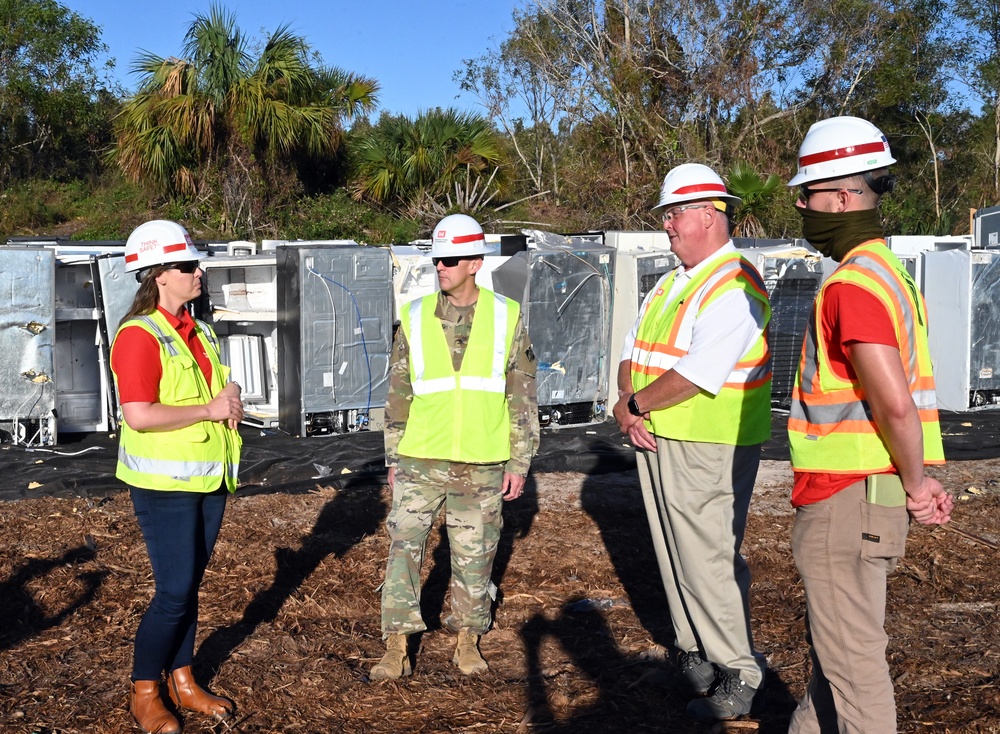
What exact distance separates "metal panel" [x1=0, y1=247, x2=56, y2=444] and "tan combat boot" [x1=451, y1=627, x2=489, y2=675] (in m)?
6.33

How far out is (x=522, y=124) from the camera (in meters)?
29.0

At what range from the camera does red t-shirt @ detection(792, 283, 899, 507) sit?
262cm

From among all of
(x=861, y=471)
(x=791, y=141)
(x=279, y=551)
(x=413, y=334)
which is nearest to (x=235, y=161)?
(x=791, y=141)

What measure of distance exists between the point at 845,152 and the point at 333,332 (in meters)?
7.47

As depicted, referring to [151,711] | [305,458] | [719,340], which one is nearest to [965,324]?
[305,458]

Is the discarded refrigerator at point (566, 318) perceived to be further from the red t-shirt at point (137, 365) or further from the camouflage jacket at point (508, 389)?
the red t-shirt at point (137, 365)

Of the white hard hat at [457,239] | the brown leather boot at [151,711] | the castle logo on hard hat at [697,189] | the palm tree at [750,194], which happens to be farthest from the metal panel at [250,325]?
the palm tree at [750,194]

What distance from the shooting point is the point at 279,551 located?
6082mm

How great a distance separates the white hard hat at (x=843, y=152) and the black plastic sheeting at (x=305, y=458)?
551cm

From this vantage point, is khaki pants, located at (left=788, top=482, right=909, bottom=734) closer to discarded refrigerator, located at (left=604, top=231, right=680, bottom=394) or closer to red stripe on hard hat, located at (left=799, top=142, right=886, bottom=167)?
red stripe on hard hat, located at (left=799, top=142, right=886, bottom=167)

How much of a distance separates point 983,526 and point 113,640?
5270 mm

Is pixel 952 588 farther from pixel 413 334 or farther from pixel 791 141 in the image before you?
pixel 791 141

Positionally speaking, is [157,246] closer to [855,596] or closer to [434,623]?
[434,623]

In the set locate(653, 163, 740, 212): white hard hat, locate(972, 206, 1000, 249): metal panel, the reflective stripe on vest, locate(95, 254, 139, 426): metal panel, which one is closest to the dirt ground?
the reflective stripe on vest
